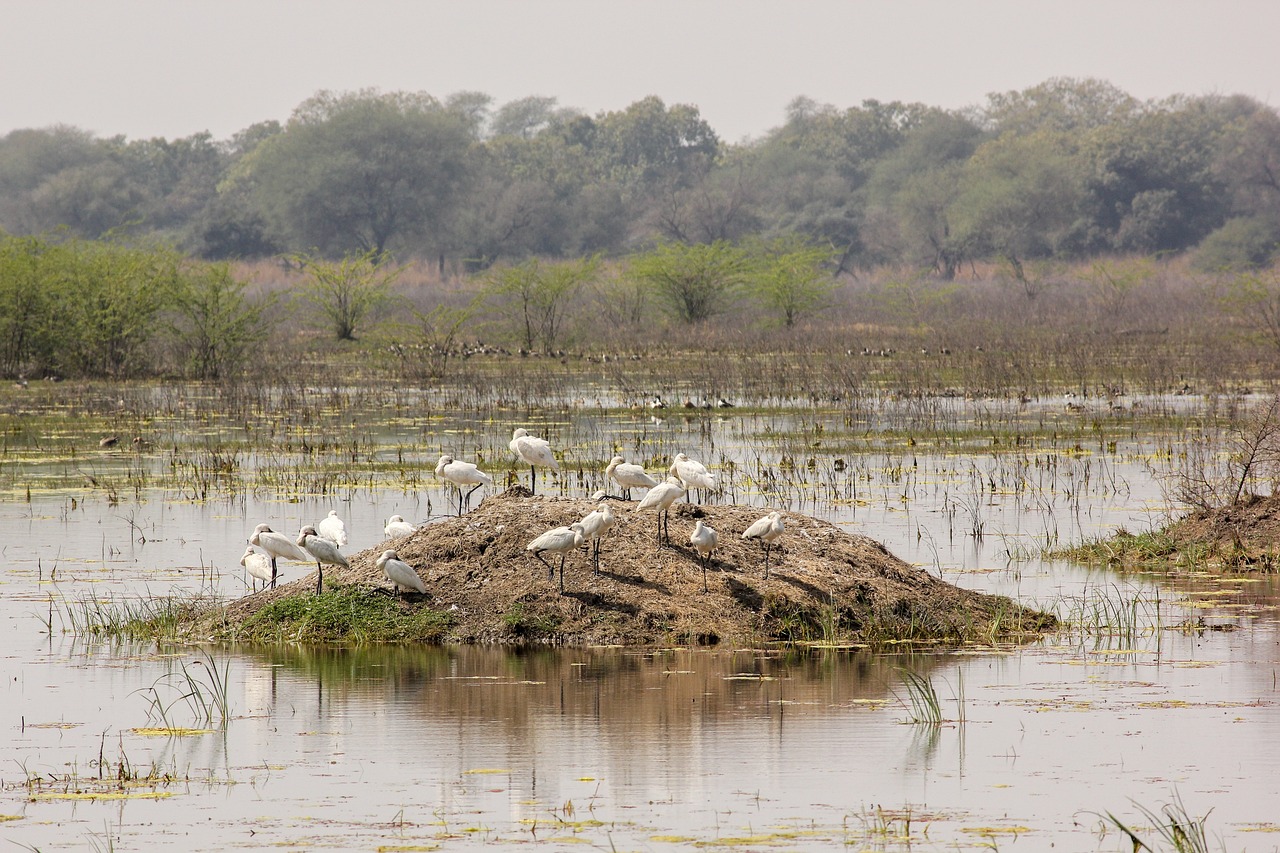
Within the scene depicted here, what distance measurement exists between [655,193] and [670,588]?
321ft

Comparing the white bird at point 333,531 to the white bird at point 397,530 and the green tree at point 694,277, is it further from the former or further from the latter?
the green tree at point 694,277

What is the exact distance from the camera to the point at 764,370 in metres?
37.9

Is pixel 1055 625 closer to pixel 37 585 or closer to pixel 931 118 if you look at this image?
pixel 37 585

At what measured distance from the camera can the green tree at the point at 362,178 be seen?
93.4 m

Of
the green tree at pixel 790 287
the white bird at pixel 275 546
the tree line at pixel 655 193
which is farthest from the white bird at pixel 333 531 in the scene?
the tree line at pixel 655 193

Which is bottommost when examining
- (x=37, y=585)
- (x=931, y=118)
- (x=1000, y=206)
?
(x=37, y=585)

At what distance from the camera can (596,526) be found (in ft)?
38.4

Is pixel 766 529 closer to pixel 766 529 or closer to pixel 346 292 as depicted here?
pixel 766 529

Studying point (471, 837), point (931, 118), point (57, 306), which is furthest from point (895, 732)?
point (931, 118)

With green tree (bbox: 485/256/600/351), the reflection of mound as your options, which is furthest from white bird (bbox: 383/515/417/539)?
Result: green tree (bbox: 485/256/600/351)

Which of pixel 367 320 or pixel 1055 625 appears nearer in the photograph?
pixel 1055 625

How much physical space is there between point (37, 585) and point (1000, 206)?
77.5 m

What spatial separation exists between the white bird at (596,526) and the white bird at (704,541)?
597mm

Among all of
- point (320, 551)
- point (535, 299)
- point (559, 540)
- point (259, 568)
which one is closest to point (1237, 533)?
point (559, 540)
